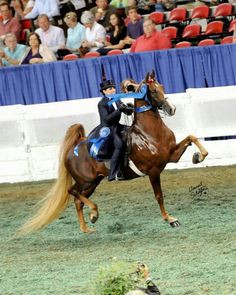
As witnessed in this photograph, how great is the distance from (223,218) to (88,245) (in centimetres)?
184

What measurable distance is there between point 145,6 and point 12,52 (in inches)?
110

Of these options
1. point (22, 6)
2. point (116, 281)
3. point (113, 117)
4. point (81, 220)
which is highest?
point (116, 281)

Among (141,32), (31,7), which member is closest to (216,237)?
(141,32)

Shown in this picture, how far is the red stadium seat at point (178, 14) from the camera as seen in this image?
2025 cm

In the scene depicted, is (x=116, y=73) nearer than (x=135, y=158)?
No

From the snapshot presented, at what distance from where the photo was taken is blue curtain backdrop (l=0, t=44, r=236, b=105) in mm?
17812

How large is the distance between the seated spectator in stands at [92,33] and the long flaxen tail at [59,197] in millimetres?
5940

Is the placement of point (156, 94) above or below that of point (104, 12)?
above

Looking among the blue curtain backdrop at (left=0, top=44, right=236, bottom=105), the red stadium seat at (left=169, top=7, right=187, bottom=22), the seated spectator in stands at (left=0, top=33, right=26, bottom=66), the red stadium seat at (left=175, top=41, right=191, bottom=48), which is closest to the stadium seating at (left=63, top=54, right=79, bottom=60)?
the blue curtain backdrop at (left=0, top=44, right=236, bottom=105)

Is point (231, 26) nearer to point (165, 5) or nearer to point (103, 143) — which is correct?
point (165, 5)

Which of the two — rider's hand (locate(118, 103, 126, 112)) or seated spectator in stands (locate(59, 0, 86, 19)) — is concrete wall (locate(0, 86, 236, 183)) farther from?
rider's hand (locate(118, 103, 126, 112))

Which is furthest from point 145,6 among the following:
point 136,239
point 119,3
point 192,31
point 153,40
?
A: point 136,239

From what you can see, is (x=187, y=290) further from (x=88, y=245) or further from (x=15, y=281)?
(x=88, y=245)

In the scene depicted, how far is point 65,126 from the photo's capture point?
60.1ft
